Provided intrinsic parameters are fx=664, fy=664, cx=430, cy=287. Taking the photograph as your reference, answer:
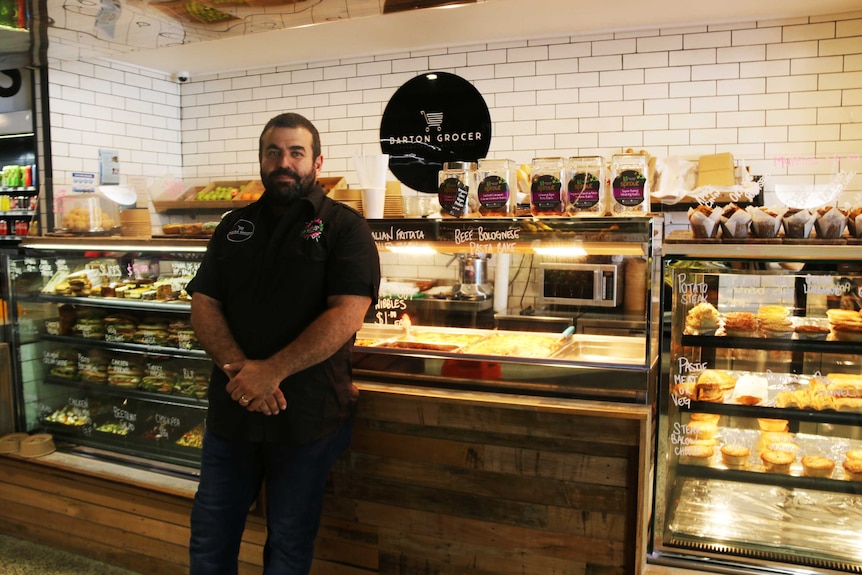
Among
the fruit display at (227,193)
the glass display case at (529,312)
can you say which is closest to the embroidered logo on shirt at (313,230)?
the glass display case at (529,312)

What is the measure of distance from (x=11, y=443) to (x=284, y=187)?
252 centimetres

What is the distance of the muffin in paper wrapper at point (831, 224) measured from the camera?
241cm

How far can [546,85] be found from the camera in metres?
5.60

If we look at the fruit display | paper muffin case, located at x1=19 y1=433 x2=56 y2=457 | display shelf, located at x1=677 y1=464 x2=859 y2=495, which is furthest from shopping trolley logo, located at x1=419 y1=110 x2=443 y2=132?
paper muffin case, located at x1=19 y1=433 x2=56 y2=457

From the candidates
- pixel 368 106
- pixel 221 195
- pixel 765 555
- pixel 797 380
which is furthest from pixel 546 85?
pixel 765 555

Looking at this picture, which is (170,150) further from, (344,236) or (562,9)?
(344,236)

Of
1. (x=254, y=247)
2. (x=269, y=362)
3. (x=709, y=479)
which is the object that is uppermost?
(x=254, y=247)

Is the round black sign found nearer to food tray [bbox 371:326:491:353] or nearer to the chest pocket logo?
food tray [bbox 371:326:491:353]

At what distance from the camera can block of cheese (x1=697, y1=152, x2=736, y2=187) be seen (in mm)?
4723

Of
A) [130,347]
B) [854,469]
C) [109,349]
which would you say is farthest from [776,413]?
[109,349]

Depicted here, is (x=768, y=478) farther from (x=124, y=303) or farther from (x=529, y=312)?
(x=124, y=303)

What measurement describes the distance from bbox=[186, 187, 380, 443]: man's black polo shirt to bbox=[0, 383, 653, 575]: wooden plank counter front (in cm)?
37

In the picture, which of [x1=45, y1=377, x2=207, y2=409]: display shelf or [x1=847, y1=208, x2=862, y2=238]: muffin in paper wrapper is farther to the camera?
[x1=45, y1=377, x2=207, y2=409]: display shelf

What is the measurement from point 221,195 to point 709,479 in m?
3.39
